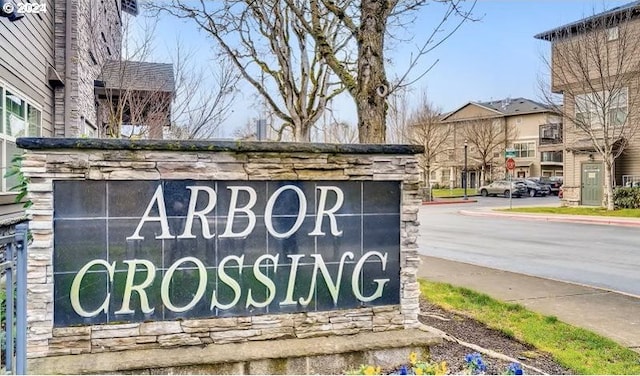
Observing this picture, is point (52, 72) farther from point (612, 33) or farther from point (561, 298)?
point (612, 33)

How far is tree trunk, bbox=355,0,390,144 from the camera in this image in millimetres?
5465

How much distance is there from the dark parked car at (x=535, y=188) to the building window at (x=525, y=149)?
266 inches

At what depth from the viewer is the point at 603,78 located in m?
21.9

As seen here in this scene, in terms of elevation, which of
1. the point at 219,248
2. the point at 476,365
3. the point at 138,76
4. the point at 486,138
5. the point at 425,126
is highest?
the point at 425,126

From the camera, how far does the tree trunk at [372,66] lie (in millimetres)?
5465

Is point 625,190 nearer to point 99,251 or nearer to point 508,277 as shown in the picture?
point 508,277

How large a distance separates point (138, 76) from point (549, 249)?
1047 cm

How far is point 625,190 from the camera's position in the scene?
22812 mm

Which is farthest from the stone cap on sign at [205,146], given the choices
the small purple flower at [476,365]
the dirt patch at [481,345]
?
the small purple flower at [476,365]

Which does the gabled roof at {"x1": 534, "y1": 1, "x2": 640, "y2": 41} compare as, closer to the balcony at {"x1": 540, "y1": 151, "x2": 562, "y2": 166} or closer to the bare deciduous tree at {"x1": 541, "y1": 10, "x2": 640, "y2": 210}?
the bare deciduous tree at {"x1": 541, "y1": 10, "x2": 640, "y2": 210}

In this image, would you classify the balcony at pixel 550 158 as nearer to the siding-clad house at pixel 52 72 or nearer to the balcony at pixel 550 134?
the balcony at pixel 550 134

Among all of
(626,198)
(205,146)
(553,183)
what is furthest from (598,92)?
(205,146)

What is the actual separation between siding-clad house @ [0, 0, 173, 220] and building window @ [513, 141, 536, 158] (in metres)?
39.5

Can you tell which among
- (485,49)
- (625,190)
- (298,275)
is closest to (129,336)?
(298,275)
